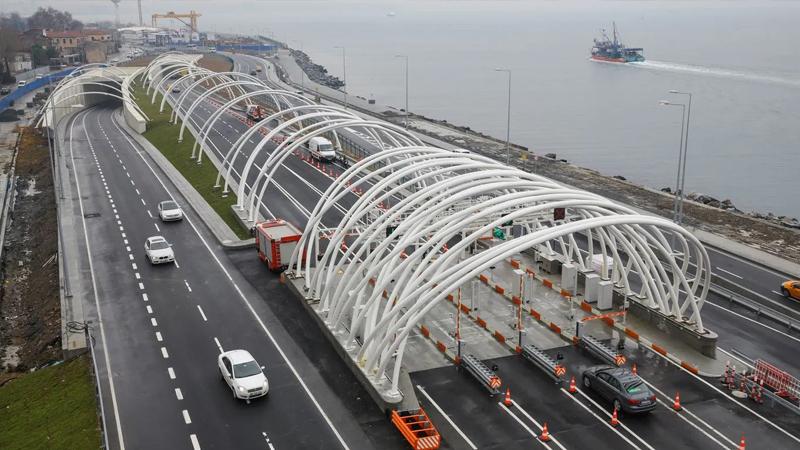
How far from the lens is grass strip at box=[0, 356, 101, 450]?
23266 millimetres

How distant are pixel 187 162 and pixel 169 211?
60.4ft

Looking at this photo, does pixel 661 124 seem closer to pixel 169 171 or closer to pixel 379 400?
pixel 169 171

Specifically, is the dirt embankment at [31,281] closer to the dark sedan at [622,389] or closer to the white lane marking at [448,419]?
the white lane marking at [448,419]

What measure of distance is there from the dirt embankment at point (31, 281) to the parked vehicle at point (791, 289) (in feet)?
108

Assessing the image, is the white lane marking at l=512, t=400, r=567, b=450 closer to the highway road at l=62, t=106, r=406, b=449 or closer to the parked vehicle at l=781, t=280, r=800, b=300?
the highway road at l=62, t=106, r=406, b=449

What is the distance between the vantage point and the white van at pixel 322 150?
209 ft

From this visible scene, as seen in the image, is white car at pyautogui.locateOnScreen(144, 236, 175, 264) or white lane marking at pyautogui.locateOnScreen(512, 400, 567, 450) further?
white car at pyautogui.locateOnScreen(144, 236, 175, 264)

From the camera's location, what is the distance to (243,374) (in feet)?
84.0

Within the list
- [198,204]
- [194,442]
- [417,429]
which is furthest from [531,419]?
[198,204]

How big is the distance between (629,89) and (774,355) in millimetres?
132474

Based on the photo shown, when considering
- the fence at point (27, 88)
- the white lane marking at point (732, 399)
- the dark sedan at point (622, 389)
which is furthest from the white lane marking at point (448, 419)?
the fence at point (27, 88)

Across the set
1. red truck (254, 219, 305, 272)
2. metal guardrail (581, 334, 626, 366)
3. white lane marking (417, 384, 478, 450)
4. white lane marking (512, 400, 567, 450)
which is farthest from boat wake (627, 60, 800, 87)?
white lane marking (417, 384, 478, 450)

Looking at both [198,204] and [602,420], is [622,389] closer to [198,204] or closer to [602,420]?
[602,420]

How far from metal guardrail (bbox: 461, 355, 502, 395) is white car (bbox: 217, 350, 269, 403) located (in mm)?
7255
